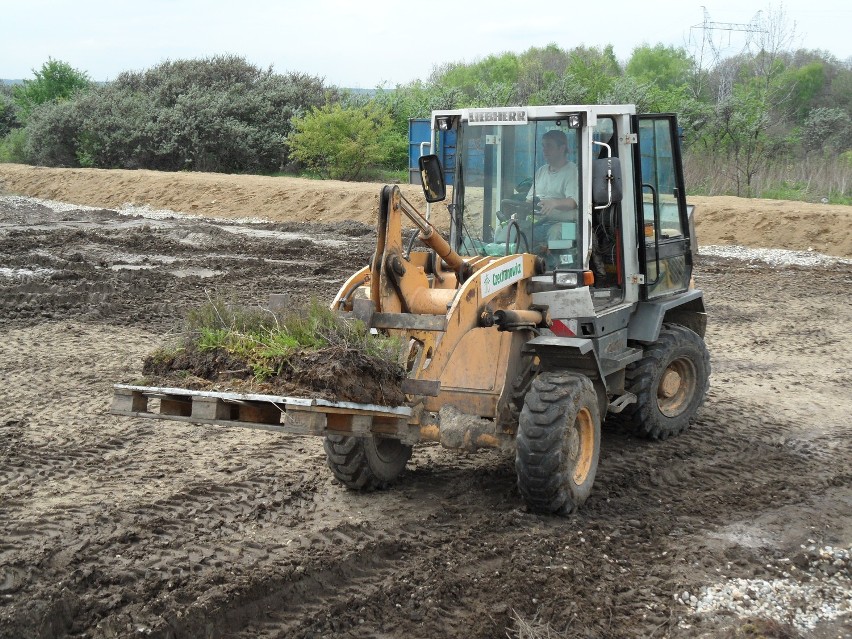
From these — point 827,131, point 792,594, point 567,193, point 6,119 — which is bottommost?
point 792,594

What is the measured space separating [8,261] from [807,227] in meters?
14.6

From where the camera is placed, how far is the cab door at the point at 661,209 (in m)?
7.31

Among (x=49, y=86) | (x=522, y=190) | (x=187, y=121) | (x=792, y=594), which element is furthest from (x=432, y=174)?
(x=49, y=86)

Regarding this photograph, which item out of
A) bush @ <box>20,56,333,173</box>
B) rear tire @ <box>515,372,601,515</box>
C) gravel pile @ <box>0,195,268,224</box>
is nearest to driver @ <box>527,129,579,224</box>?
rear tire @ <box>515,372,601,515</box>

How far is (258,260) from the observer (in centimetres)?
1631

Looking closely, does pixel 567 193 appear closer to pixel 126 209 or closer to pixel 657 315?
pixel 657 315

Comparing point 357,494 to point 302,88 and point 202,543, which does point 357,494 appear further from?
point 302,88

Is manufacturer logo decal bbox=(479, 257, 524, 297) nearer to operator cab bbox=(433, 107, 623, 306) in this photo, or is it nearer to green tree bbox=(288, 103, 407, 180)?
operator cab bbox=(433, 107, 623, 306)

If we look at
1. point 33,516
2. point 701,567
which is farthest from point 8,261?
point 701,567

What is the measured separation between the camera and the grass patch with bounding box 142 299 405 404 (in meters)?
4.96

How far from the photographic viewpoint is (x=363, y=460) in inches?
243

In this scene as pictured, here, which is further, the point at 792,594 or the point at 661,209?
the point at 661,209

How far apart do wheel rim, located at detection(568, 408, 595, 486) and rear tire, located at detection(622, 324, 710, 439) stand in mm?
1202

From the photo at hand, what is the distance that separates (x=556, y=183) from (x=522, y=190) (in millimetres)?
254
